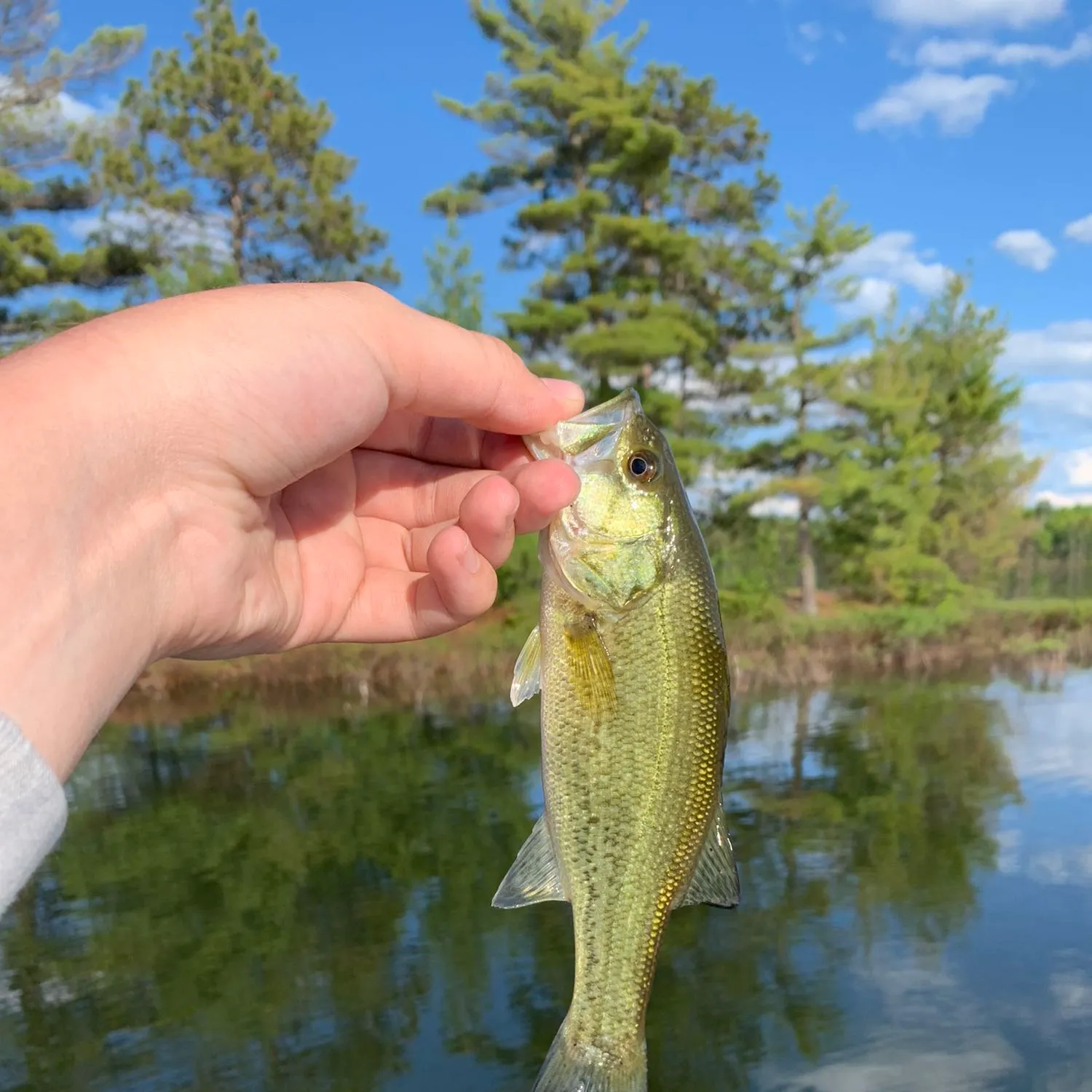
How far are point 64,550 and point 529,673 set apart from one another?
3.49ft

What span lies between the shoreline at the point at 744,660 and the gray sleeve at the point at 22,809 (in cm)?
1578

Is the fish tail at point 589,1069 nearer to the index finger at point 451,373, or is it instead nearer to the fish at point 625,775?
the fish at point 625,775

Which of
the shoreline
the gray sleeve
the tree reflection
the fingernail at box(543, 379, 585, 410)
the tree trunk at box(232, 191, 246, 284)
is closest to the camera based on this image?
the gray sleeve

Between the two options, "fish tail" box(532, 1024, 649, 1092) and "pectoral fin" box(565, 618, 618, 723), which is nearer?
"fish tail" box(532, 1024, 649, 1092)

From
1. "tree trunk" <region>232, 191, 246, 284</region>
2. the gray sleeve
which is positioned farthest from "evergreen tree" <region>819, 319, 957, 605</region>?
the gray sleeve

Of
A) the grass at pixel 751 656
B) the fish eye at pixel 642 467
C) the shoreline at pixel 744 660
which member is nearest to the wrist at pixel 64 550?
the fish eye at pixel 642 467

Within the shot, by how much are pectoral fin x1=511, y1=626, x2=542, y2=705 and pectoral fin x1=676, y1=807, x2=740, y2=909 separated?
518 mm

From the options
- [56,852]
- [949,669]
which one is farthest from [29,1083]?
[949,669]

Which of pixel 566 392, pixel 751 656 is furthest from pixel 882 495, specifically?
pixel 566 392

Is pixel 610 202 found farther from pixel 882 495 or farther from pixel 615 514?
pixel 615 514

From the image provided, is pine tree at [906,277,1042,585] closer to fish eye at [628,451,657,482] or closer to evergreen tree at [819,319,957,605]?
evergreen tree at [819,319,957,605]

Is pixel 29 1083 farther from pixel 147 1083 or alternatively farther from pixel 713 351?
pixel 713 351

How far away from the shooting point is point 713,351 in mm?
26984

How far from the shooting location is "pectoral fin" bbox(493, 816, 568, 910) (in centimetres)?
221
